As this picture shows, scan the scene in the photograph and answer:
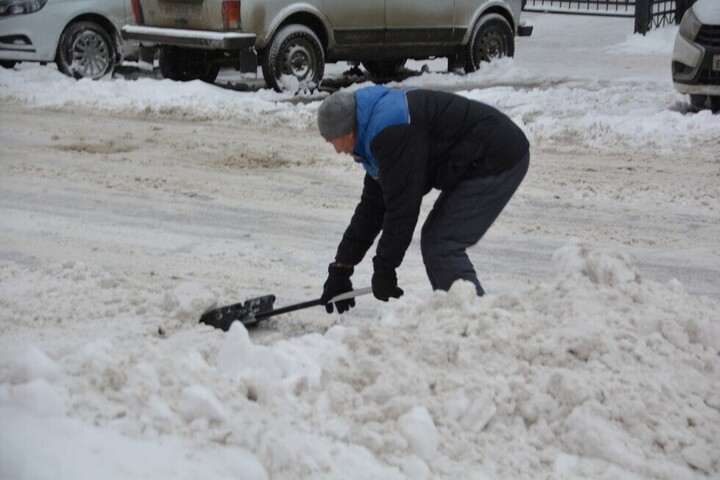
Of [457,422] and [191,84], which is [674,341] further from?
[191,84]

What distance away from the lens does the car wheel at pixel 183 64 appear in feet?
43.3

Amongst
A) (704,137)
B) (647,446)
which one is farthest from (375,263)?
(704,137)

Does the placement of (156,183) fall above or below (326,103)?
below

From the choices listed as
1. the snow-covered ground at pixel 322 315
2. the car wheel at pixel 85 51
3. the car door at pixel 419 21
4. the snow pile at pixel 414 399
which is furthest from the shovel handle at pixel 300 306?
the car wheel at pixel 85 51

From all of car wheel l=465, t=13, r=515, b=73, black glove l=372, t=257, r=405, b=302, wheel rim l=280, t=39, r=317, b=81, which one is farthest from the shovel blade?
car wheel l=465, t=13, r=515, b=73

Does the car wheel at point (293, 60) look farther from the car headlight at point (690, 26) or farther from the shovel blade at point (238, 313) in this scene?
the shovel blade at point (238, 313)

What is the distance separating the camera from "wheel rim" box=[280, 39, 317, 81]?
40.9 feet

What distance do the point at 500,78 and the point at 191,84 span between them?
14.0ft

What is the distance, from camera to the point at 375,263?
509 centimetres

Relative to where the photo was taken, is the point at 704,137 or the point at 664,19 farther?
the point at 664,19

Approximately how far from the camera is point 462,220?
5.17m

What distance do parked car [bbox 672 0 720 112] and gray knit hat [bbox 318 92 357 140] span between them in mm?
6871

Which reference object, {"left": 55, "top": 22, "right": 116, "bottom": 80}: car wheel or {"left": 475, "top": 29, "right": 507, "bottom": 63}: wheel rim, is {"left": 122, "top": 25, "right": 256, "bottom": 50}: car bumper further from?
{"left": 475, "top": 29, "right": 507, "bottom": 63}: wheel rim

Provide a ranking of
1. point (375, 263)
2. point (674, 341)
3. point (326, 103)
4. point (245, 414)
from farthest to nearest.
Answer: point (375, 263)
point (326, 103)
point (674, 341)
point (245, 414)
